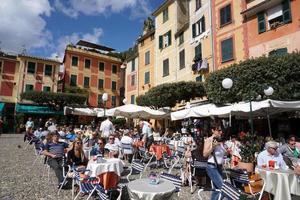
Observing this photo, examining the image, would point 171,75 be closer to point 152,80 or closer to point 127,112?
point 152,80

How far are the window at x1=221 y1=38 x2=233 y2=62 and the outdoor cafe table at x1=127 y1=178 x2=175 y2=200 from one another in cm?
1512

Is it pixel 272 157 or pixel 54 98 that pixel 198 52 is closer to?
pixel 272 157

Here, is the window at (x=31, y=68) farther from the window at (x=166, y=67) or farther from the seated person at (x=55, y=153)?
the seated person at (x=55, y=153)

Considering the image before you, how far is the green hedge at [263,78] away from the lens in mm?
11883

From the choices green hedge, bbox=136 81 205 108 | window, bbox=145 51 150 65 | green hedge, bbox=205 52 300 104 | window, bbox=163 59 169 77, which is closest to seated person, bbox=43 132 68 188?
green hedge, bbox=205 52 300 104

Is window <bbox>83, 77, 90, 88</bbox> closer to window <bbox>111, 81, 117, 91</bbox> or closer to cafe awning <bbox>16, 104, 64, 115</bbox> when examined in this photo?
window <bbox>111, 81, 117, 91</bbox>

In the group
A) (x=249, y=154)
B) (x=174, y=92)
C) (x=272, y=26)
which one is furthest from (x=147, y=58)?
(x=249, y=154)

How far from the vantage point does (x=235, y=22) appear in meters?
17.6

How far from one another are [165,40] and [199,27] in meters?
5.69

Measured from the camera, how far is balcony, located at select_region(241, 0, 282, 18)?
49.3 feet

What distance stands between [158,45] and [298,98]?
1758cm

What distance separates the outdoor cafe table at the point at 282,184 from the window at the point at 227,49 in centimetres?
1408

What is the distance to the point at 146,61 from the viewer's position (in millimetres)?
30047

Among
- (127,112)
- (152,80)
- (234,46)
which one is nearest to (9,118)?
(152,80)
